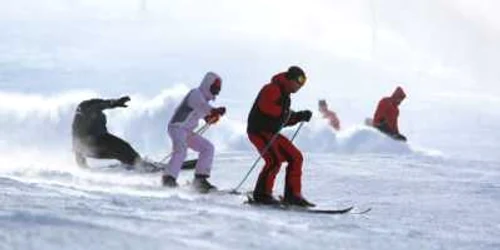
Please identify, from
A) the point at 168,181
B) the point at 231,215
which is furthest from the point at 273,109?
the point at 168,181

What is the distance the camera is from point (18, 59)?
79.7 metres

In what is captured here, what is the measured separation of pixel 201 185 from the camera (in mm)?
11961

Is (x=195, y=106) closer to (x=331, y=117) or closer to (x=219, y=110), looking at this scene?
(x=219, y=110)

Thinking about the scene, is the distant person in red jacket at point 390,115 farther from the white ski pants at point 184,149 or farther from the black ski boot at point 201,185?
the black ski boot at point 201,185

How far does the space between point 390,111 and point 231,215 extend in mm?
15111

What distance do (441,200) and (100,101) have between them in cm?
549

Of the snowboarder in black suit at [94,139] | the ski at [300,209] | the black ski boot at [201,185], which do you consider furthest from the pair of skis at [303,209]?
the snowboarder in black suit at [94,139]

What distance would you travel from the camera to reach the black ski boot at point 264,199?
1068cm

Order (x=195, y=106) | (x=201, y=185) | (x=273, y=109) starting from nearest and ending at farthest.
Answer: (x=273, y=109) → (x=195, y=106) → (x=201, y=185)

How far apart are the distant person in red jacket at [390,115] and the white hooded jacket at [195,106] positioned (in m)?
11.9

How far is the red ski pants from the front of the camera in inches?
421

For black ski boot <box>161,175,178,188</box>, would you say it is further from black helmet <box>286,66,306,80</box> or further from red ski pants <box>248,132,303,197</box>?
black helmet <box>286,66,306,80</box>

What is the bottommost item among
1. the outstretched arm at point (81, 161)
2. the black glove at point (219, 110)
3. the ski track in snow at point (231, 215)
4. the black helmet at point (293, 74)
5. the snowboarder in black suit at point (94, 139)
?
the ski track in snow at point (231, 215)

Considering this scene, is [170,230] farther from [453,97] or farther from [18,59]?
[453,97]
